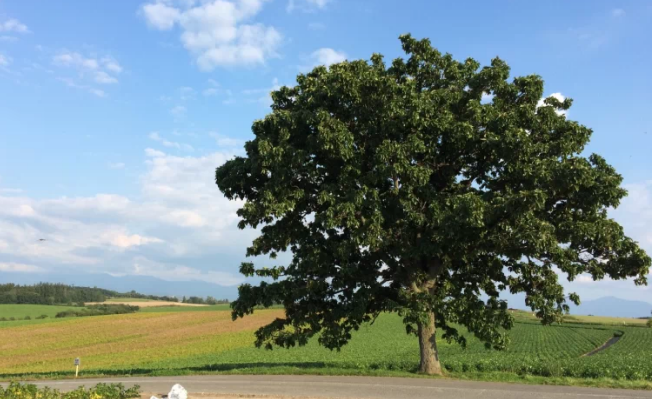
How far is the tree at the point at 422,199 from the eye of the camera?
1602cm

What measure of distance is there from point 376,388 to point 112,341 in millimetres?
49003

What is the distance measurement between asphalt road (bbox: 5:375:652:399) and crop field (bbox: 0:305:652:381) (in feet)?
7.50

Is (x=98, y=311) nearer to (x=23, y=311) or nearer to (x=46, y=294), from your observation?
(x=23, y=311)

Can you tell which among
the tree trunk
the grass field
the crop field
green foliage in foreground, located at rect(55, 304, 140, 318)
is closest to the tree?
the tree trunk

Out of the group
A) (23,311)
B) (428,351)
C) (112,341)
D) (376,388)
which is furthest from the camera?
(23,311)

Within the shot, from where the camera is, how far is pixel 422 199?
17.4 m

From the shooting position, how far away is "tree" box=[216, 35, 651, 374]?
16016 mm

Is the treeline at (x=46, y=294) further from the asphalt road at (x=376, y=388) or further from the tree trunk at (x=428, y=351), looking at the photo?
the tree trunk at (x=428, y=351)

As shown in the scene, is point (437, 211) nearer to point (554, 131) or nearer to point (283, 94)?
point (554, 131)

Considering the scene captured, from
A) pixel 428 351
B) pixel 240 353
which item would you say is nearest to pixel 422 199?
pixel 428 351

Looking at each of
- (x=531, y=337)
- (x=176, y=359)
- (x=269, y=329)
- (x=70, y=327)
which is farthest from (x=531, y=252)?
(x=70, y=327)

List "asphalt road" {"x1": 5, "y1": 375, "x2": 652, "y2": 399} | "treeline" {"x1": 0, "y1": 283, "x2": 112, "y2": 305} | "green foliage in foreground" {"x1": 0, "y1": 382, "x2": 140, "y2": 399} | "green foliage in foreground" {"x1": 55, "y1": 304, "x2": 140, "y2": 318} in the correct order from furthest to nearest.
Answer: "treeline" {"x1": 0, "y1": 283, "x2": 112, "y2": 305} < "green foliage in foreground" {"x1": 55, "y1": 304, "x2": 140, "y2": 318} < "asphalt road" {"x1": 5, "y1": 375, "x2": 652, "y2": 399} < "green foliage in foreground" {"x1": 0, "y1": 382, "x2": 140, "y2": 399}

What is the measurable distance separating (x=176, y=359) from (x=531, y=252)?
1250 inches

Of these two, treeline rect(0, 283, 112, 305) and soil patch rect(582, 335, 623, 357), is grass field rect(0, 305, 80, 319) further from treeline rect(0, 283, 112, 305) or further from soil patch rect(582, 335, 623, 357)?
soil patch rect(582, 335, 623, 357)
